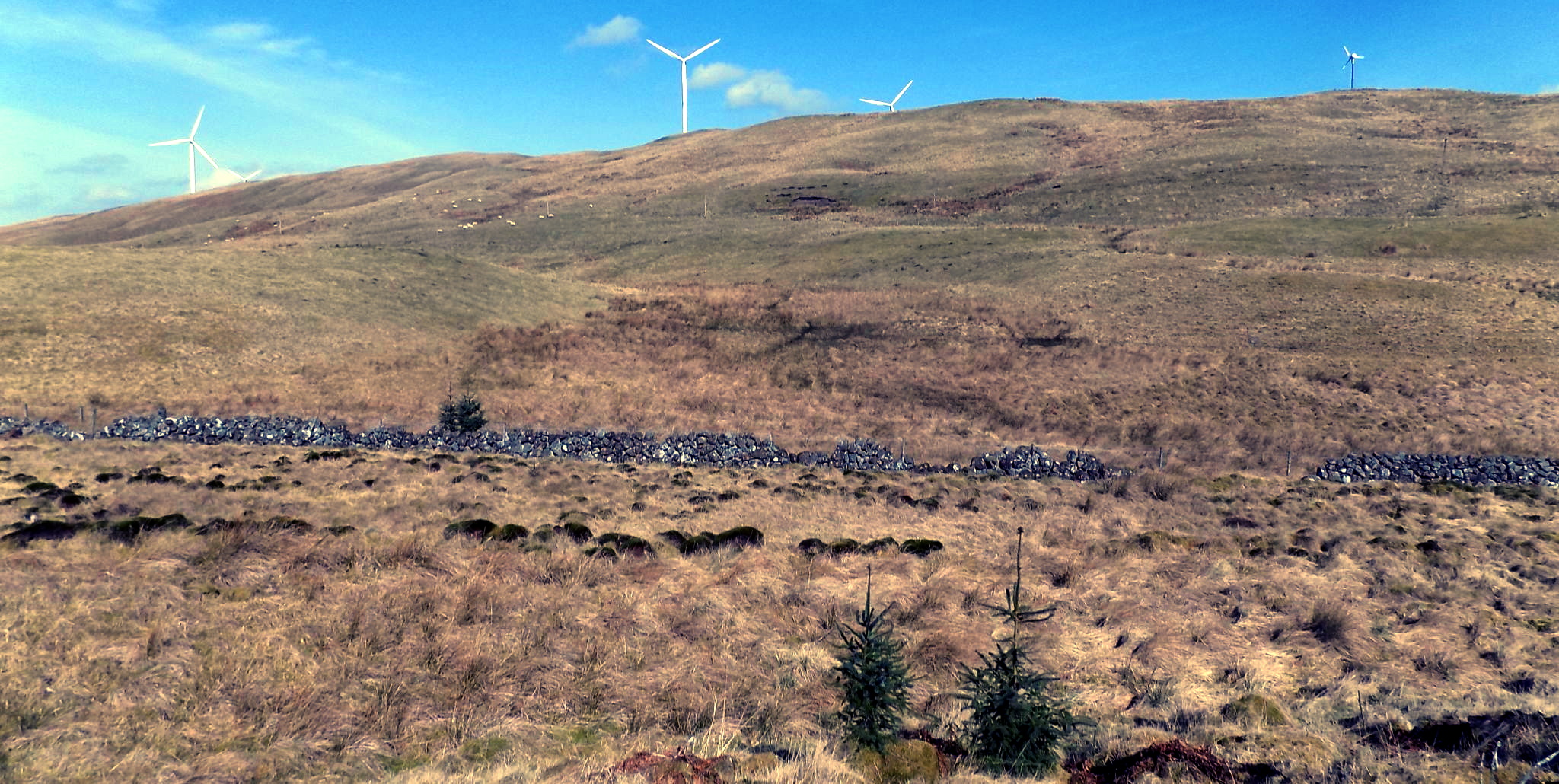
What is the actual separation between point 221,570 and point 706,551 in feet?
24.0

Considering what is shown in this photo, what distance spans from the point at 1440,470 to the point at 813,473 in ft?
68.2

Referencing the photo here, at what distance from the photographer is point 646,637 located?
34.1 ft

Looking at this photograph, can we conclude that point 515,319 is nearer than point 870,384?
No

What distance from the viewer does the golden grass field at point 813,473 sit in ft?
27.2

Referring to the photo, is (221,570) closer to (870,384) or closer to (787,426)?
(787,426)

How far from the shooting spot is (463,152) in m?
190

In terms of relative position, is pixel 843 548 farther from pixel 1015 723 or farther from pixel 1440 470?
pixel 1440 470

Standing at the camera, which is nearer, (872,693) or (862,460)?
(872,693)

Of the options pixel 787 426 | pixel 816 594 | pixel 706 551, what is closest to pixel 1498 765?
pixel 816 594

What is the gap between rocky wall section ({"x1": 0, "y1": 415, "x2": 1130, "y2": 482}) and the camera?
29.1 m

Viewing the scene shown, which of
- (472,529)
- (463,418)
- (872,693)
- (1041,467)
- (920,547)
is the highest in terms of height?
(463,418)

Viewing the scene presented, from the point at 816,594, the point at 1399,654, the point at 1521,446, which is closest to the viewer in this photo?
the point at 1399,654

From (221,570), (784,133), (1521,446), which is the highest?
(784,133)

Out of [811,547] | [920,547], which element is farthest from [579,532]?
[920,547]
